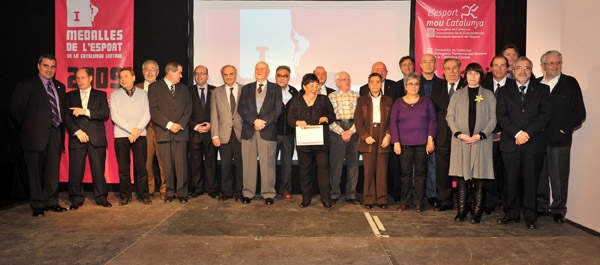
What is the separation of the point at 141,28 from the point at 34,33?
1.40 metres

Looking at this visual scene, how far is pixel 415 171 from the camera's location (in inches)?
216

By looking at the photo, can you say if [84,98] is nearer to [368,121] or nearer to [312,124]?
[312,124]

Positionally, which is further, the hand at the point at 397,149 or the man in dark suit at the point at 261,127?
the man in dark suit at the point at 261,127

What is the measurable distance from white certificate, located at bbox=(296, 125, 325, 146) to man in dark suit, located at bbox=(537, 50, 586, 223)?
91.2 inches

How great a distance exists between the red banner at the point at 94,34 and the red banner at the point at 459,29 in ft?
13.0

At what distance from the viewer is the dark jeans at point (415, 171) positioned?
17.8 ft

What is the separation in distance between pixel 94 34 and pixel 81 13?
333 mm

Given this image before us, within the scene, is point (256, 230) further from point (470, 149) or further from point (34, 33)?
point (34, 33)

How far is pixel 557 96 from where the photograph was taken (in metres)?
4.95

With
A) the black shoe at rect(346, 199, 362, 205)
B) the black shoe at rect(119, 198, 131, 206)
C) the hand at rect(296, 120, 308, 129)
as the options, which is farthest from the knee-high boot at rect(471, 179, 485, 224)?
the black shoe at rect(119, 198, 131, 206)

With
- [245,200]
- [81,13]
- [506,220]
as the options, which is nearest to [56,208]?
[245,200]

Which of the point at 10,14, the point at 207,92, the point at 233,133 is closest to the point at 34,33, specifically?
the point at 10,14

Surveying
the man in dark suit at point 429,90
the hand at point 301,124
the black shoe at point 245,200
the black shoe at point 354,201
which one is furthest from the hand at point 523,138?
the black shoe at point 245,200

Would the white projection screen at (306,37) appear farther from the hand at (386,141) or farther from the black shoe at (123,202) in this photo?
the black shoe at (123,202)
